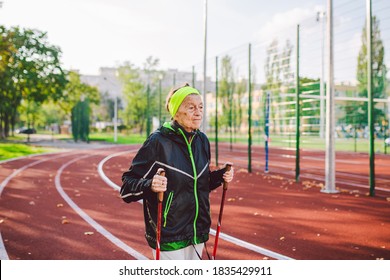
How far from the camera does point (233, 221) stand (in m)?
5.47

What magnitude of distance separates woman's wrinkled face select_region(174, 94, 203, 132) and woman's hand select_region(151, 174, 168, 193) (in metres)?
0.38

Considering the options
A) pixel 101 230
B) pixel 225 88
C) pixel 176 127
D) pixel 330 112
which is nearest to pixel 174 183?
pixel 176 127

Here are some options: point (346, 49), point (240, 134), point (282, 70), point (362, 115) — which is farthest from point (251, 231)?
point (240, 134)

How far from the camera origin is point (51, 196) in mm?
7379

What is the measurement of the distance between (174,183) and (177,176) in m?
0.04

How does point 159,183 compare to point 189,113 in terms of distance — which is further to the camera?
point 189,113

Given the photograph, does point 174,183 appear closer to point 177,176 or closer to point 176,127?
point 177,176

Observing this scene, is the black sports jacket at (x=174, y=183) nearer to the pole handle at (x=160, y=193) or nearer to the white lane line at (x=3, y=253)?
the pole handle at (x=160, y=193)

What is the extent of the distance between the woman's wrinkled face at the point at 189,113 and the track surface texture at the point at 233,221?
2.08 metres

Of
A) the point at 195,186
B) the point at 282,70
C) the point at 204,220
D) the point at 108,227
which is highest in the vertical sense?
the point at 282,70

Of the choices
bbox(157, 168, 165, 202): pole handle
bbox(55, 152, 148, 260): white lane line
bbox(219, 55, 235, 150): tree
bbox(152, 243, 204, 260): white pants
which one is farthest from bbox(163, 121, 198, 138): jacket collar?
bbox(219, 55, 235, 150): tree

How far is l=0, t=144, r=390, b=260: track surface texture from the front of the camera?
411 centimetres
